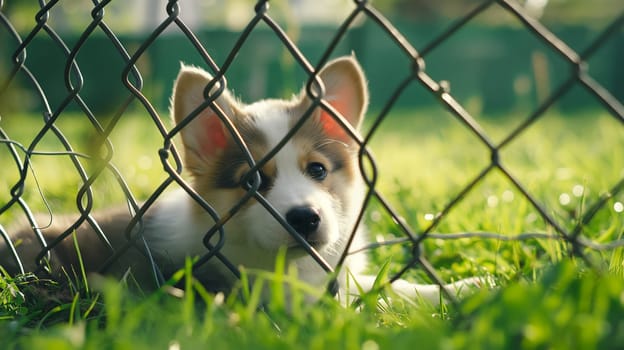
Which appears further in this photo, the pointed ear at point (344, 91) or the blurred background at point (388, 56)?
the blurred background at point (388, 56)

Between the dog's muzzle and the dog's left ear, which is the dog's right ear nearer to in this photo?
the dog's left ear

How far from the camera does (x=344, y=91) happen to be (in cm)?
282

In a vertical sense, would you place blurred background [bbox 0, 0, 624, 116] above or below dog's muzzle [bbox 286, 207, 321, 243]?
above

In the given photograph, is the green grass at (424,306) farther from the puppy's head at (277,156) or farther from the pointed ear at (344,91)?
the pointed ear at (344,91)

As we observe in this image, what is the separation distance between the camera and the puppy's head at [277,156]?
2.49 metres

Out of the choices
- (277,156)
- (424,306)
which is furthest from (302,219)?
(424,306)

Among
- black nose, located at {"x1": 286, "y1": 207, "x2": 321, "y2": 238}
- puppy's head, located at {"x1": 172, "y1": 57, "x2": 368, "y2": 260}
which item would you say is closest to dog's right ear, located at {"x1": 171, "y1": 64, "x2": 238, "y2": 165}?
puppy's head, located at {"x1": 172, "y1": 57, "x2": 368, "y2": 260}

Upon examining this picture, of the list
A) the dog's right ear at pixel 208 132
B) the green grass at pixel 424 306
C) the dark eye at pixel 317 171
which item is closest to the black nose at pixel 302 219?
the green grass at pixel 424 306

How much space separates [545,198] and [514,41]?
1450 centimetres

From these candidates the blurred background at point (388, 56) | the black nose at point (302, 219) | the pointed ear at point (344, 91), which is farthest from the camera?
the blurred background at point (388, 56)

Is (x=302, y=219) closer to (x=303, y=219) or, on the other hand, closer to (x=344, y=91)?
(x=303, y=219)

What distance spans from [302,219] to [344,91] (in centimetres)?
76

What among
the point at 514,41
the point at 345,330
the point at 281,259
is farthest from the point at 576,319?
the point at 514,41

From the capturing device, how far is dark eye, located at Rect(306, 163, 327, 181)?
9.16 ft
